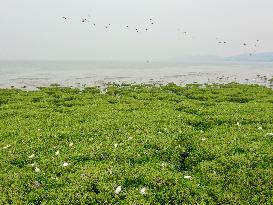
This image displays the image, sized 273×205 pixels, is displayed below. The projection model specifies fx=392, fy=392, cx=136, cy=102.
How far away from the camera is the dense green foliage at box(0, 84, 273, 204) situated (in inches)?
471

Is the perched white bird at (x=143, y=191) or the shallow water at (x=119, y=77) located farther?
the shallow water at (x=119, y=77)

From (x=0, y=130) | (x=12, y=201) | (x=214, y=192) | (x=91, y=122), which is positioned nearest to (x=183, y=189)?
(x=214, y=192)

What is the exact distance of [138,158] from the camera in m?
14.7

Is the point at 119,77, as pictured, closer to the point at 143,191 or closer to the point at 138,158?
the point at 138,158

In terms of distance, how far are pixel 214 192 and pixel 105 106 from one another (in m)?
15.9

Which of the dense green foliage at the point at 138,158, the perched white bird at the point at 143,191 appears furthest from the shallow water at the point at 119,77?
the perched white bird at the point at 143,191

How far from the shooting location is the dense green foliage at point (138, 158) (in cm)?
1195

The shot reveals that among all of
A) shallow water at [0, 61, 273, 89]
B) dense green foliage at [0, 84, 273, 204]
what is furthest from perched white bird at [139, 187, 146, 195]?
shallow water at [0, 61, 273, 89]

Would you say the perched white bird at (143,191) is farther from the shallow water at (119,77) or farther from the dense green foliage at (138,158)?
the shallow water at (119,77)

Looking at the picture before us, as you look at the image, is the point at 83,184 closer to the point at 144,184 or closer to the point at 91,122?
the point at 144,184

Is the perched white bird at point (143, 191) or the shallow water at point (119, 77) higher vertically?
the perched white bird at point (143, 191)

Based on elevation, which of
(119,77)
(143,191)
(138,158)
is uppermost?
(138,158)

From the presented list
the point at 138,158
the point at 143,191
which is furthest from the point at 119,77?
the point at 143,191

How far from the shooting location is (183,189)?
12070 millimetres
